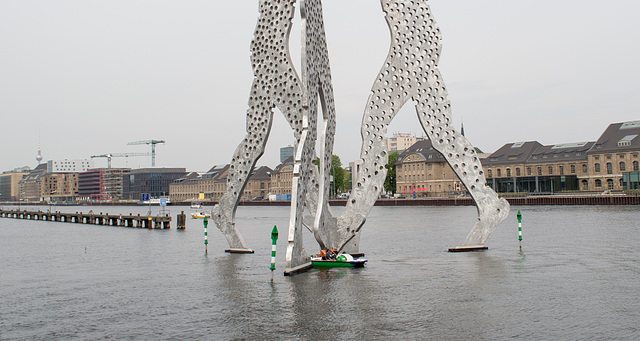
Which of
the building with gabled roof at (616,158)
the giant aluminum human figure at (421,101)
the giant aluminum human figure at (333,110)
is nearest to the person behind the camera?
the giant aluminum human figure at (333,110)

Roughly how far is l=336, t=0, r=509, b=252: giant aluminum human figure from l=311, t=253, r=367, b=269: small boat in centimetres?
276

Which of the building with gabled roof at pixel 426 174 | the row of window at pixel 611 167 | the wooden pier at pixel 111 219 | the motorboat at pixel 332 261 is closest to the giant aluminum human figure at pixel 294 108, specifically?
the motorboat at pixel 332 261

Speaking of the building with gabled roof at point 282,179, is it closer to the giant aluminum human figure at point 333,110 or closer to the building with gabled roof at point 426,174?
the building with gabled roof at point 426,174

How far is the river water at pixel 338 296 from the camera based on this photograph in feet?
45.7

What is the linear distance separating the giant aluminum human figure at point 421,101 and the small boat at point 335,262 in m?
2.76

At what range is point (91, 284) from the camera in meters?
21.8

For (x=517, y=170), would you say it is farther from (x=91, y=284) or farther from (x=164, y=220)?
(x=91, y=284)

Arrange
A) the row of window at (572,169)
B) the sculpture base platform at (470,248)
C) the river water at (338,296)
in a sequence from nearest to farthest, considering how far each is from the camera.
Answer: the river water at (338,296)
the sculpture base platform at (470,248)
the row of window at (572,169)

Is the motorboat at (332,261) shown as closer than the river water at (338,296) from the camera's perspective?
No

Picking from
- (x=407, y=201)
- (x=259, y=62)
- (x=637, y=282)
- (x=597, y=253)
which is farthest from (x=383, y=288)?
(x=407, y=201)

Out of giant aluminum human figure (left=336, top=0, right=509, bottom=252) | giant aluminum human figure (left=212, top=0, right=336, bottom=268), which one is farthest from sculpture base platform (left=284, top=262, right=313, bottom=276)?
giant aluminum human figure (left=336, top=0, right=509, bottom=252)

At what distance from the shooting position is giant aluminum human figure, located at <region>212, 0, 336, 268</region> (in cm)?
2264

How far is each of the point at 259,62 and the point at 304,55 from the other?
4038 mm

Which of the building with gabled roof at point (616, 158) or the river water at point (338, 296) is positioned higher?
the building with gabled roof at point (616, 158)
